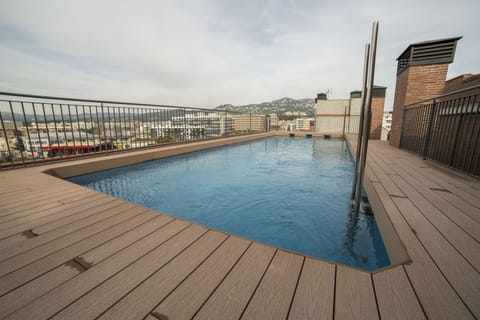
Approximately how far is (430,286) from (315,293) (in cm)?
50

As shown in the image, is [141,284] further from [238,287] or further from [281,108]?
[281,108]

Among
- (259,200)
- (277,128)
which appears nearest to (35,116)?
(259,200)

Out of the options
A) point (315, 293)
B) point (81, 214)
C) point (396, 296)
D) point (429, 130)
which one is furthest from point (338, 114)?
point (81, 214)

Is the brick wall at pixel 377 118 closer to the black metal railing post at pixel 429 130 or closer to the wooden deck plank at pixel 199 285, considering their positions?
the black metal railing post at pixel 429 130

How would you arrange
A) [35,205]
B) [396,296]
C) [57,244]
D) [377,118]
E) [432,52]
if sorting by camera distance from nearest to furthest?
1. [396,296]
2. [57,244]
3. [35,205]
4. [432,52]
5. [377,118]

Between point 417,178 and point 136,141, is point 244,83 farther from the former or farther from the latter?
point 417,178

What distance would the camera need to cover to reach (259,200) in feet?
8.84

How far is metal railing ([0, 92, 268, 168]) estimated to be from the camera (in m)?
2.96

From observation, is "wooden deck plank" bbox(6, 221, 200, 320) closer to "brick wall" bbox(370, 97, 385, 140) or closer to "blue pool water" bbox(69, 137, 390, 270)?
"blue pool water" bbox(69, 137, 390, 270)

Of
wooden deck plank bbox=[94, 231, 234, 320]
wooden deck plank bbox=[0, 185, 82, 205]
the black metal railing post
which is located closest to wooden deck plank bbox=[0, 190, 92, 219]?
wooden deck plank bbox=[0, 185, 82, 205]

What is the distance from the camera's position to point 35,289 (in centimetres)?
83

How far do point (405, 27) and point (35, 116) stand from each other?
29.0 feet

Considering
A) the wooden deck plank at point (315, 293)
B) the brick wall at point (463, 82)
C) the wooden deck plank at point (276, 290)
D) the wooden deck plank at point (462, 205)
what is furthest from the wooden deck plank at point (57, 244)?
the brick wall at point (463, 82)

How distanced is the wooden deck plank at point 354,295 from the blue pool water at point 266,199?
77cm
